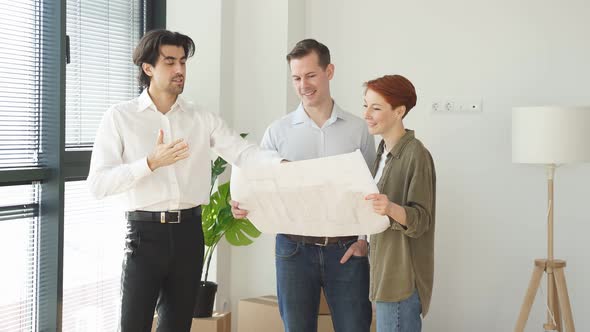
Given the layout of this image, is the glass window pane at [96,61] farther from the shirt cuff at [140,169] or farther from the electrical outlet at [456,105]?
the electrical outlet at [456,105]

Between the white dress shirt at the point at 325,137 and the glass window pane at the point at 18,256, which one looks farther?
the glass window pane at the point at 18,256

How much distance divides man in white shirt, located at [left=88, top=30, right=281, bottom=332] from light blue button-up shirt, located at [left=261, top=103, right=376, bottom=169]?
0.32 ft

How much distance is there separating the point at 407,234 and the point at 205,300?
184 cm

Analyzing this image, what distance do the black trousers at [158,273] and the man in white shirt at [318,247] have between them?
26 centimetres

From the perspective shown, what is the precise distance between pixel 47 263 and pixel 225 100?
1413 mm

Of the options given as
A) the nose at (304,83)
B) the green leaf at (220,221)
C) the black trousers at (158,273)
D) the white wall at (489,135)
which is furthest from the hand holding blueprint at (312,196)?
the white wall at (489,135)

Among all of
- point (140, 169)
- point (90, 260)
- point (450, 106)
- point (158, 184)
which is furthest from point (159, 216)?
point (450, 106)

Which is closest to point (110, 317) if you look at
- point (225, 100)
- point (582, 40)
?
point (225, 100)

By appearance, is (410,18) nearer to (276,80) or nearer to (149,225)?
(276,80)

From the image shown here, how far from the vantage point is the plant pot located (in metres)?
3.88

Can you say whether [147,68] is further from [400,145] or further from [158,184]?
[400,145]

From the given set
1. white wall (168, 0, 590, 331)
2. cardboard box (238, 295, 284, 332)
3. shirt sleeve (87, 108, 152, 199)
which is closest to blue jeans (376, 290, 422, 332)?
shirt sleeve (87, 108, 152, 199)

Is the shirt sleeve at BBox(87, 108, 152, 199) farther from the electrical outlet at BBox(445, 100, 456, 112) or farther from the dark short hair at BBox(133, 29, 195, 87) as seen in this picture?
the electrical outlet at BBox(445, 100, 456, 112)

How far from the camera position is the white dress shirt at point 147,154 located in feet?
8.62
